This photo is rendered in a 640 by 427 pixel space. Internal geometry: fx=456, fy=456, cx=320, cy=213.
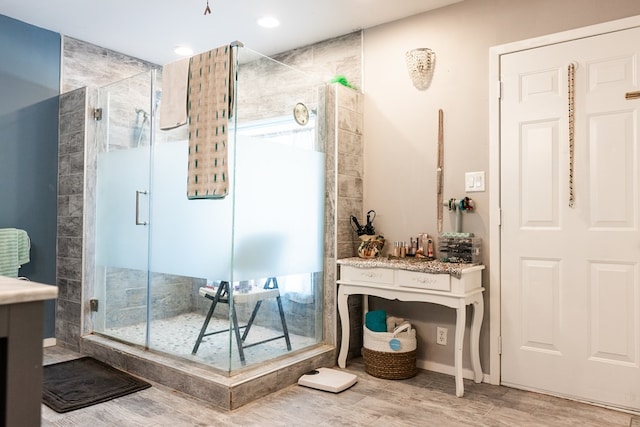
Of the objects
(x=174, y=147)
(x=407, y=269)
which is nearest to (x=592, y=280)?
(x=407, y=269)

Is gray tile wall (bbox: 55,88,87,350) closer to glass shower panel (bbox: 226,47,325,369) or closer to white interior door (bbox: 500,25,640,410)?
glass shower panel (bbox: 226,47,325,369)

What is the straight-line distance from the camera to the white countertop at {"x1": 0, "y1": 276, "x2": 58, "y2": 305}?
0.99m

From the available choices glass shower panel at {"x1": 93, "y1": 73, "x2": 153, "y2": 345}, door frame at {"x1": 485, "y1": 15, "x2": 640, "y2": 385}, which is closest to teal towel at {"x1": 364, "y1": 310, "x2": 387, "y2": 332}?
door frame at {"x1": 485, "y1": 15, "x2": 640, "y2": 385}

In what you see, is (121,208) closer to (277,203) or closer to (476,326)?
(277,203)

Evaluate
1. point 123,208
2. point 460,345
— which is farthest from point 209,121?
point 460,345

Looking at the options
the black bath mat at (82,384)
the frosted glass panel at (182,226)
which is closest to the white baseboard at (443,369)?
the frosted glass panel at (182,226)

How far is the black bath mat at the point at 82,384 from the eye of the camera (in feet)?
7.93

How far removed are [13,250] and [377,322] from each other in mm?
2508

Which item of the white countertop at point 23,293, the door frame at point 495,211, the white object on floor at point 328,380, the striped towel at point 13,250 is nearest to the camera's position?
the white countertop at point 23,293

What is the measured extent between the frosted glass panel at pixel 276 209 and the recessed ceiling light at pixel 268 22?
104cm

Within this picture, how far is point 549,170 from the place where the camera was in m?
2.58

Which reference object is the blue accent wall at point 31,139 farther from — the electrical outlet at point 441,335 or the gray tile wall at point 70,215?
the electrical outlet at point 441,335

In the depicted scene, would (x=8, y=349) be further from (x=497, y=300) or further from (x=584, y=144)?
(x=584, y=144)

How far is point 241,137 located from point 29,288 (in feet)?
5.11
